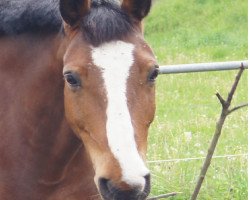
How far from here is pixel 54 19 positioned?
3619 mm

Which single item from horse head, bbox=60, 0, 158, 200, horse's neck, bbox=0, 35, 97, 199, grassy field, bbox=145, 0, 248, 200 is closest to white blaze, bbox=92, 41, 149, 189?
horse head, bbox=60, 0, 158, 200

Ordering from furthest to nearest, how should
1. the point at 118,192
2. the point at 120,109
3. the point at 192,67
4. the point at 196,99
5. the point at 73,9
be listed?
the point at 196,99 < the point at 192,67 < the point at 73,9 < the point at 120,109 < the point at 118,192

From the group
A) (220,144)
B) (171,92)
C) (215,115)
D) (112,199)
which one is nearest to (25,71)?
(112,199)

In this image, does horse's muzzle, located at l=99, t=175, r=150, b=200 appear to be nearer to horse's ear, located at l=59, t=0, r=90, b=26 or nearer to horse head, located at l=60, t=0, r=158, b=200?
horse head, located at l=60, t=0, r=158, b=200

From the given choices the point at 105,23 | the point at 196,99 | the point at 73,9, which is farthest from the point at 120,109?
the point at 196,99

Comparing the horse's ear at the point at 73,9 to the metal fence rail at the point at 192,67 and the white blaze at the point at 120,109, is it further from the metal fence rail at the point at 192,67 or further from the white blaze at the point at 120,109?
the metal fence rail at the point at 192,67

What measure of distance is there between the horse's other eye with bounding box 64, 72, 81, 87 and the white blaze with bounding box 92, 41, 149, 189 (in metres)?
0.11

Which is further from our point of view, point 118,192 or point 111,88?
point 111,88

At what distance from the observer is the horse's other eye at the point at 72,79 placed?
127 inches

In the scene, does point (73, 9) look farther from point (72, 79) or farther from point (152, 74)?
point (152, 74)

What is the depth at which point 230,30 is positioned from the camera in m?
17.4

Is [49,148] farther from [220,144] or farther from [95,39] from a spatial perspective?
[220,144]

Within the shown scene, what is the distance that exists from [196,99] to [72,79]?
23.3 feet

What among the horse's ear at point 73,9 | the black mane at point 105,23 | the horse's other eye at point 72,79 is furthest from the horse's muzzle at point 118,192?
the horse's ear at point 73,9
